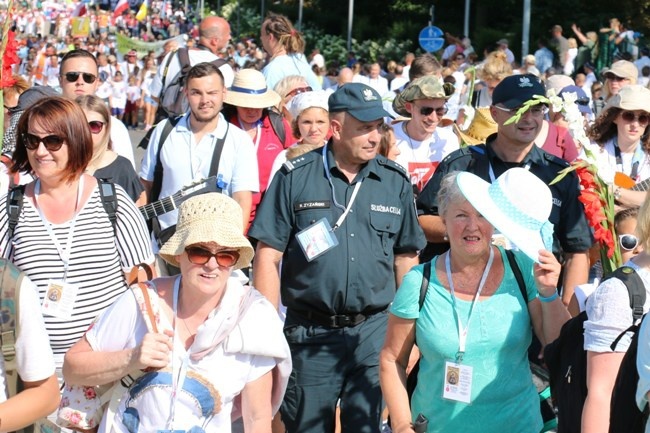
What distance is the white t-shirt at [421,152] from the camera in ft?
26.1

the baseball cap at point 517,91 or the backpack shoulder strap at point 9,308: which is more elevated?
the baseball cap at point 517,91

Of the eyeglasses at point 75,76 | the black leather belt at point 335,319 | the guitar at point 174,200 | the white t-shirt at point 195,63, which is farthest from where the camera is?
the white t-shirt at point 195,63

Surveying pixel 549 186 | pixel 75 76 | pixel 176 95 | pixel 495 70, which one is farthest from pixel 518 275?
pixel 495 70

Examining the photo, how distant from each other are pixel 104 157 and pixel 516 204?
3.14 m

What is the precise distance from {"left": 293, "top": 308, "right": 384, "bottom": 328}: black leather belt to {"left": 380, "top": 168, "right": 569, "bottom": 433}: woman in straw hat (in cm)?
102

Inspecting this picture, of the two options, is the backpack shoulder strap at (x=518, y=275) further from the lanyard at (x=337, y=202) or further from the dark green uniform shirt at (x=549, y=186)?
the dark green uniform shirt at (x=549, y=186)

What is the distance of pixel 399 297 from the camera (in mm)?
4664

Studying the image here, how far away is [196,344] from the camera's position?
400cm

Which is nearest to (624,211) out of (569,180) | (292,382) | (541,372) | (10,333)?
(569,180)

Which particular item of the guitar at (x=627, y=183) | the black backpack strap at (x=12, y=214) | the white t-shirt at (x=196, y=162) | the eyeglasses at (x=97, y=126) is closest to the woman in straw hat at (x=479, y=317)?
the black backpack strap at (x=12, y=214)

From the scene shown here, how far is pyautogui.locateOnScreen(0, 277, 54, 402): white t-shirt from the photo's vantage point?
11.5 ft

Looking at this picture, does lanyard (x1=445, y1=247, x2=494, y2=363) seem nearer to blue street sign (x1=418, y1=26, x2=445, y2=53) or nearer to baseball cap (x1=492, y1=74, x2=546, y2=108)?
baseball cap (x1=492, y1=74, x2=546, y2=108)

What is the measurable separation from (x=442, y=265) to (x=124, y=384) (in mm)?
1404

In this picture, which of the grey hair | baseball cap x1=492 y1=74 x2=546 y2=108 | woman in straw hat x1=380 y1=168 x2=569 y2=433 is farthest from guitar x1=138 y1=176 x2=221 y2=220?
woman in straw hat x1=380 y1=168 x2=569 y2=433
